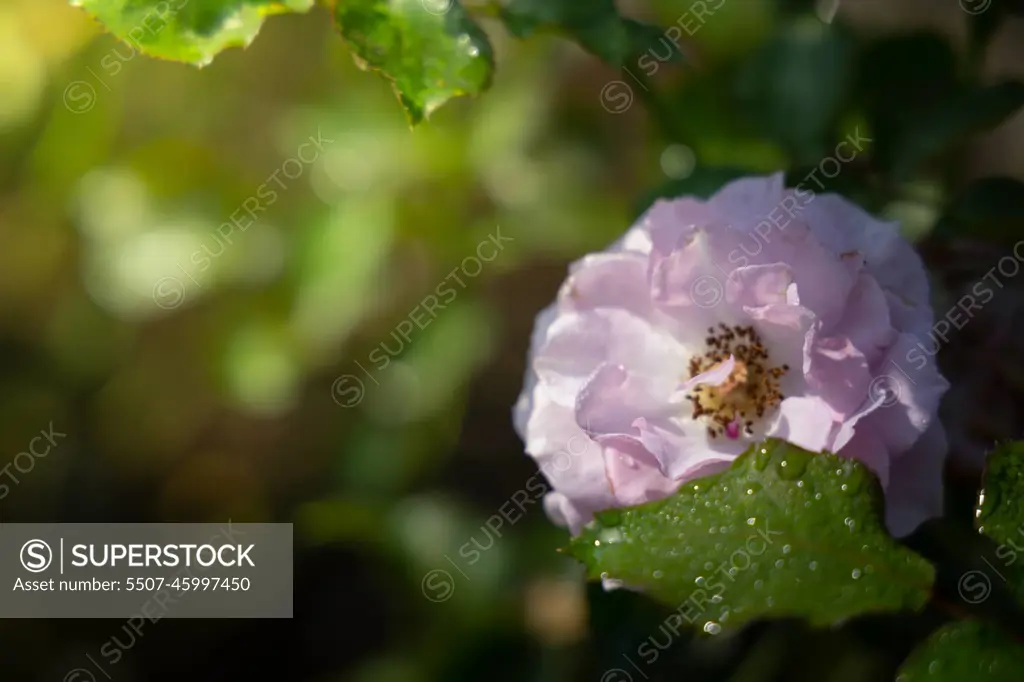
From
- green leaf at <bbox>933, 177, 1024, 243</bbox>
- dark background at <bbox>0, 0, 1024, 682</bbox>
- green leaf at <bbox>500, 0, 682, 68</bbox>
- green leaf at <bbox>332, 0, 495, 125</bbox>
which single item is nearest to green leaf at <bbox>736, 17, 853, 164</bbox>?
dark background at <bbox>0, 0, 1024, 682</bbox>

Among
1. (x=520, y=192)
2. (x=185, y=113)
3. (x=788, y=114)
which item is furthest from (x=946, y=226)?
(x=185, y=113)

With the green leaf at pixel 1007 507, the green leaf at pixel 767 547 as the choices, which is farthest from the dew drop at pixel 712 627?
the green leaf at pixel 1007 507

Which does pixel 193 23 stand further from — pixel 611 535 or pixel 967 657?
pixel 967 657

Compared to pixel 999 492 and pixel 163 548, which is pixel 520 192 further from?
pixel 999 492

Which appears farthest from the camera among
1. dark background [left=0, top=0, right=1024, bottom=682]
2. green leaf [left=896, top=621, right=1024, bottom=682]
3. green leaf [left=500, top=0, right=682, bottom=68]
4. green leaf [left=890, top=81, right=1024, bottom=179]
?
dark background [left=0, top=0, right=1024, bottom=682]

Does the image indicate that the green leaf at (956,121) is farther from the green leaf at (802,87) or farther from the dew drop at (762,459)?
the dew drop at (762,459)

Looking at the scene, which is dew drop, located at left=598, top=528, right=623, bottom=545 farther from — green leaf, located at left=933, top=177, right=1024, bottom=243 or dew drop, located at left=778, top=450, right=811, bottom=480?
green leaf, located at left=933, top=177, right=1024, bottom=243
